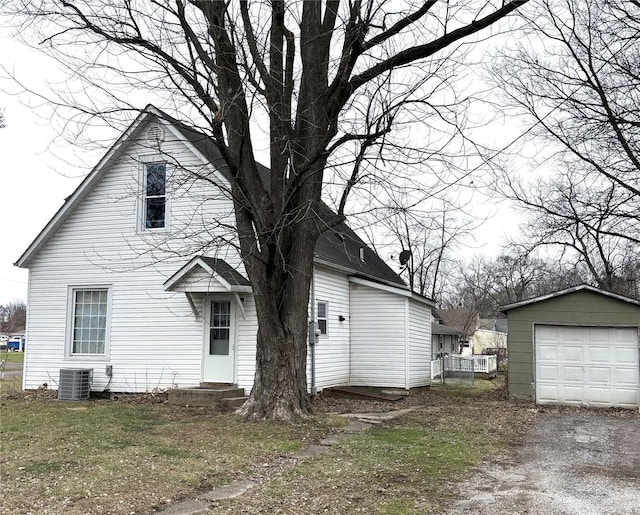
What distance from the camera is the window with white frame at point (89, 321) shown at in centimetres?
1574

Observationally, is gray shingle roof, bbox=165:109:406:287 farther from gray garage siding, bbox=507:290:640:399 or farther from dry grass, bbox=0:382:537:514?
gray garage siding, bbox=507:290:640:399

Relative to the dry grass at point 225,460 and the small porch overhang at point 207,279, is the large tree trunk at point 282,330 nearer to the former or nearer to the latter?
the dry grass at point 225,460

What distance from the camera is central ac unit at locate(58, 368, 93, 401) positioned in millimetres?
14812

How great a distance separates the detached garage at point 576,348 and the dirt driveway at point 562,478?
4098mm

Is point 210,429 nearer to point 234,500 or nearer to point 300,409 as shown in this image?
point 300,409

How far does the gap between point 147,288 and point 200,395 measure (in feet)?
11.8

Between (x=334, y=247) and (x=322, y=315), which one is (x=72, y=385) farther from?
(x=334, y=247)

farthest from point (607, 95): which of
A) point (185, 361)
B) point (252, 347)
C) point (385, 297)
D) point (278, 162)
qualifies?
point (185, 361)

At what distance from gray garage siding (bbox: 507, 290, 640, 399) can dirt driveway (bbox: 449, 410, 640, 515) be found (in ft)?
14.6

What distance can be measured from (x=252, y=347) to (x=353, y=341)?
4981 millimetres

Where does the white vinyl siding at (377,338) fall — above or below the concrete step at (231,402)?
above

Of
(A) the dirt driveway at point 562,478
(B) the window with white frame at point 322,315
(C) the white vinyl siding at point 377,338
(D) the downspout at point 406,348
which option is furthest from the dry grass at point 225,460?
(C) the white vinyl siding at point 377,338

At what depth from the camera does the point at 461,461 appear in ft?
26.7

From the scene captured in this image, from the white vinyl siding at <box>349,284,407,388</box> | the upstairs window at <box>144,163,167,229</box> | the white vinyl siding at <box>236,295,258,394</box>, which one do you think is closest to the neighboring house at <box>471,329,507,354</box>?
the white vinyl siding at <box>349,284,407,388</box>
